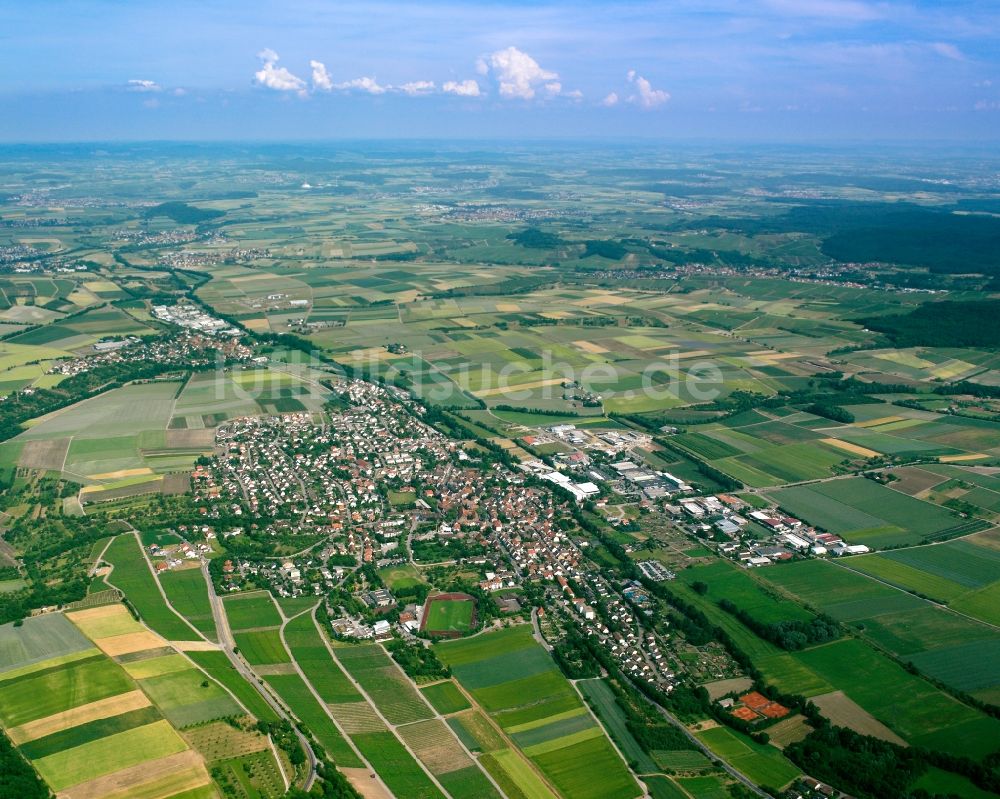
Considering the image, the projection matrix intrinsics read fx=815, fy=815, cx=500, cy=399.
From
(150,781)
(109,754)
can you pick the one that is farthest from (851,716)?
(109,754)

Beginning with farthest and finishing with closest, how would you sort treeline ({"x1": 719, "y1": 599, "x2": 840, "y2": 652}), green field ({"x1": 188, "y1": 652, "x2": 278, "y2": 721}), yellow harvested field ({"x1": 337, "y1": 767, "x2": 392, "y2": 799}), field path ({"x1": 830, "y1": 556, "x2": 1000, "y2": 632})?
1. field path ({"x1": 830, "y1": 556, "x2": 1000, "y2": 632})
2. treeline ({"x1": 719, "y1": 599, "x2": 840, "y2": 652})
3. green field ({"x1": 188, "y1": 652, "x2": 278, "y2": 721})
4. yellow harvested field ({"x1": 337, "y1": 767, "x2": 392, "y2": 799})

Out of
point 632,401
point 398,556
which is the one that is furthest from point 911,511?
point 398,556

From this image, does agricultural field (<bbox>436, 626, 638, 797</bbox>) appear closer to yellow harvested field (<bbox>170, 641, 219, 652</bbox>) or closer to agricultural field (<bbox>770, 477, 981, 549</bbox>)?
yellow harvested field (<bbox>170, 641, 219, 652</bbox>)

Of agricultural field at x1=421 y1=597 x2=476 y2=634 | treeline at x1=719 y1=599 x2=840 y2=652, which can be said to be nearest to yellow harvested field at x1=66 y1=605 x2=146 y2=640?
agricultural field at x1=421 y1=597 x2=476 y2=634

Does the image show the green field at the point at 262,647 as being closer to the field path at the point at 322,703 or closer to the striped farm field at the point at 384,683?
the field path at the point at 322,703

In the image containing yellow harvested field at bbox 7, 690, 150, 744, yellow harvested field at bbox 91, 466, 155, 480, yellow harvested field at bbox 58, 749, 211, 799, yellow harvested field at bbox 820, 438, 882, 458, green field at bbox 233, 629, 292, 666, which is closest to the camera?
yellow harvested field at bbox 58, 749, 211, 799

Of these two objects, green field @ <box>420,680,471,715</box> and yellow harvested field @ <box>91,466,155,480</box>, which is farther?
yellow harvested field @ <box>91,466,155,480</box>
